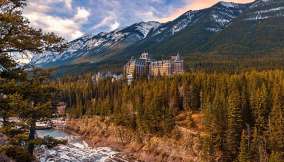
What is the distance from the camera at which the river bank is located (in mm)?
95562

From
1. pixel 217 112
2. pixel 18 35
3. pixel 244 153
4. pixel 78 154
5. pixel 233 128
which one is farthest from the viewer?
pixel 78 154

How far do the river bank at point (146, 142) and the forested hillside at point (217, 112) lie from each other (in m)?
2.44

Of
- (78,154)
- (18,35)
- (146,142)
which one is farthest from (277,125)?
(18,35)

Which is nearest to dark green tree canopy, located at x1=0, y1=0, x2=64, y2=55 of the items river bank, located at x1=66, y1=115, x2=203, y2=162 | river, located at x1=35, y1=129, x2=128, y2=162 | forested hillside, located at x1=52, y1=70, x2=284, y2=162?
forested hillside, located at x1=52, y1=70, x2=284, y2=162

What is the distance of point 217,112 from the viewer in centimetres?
9212

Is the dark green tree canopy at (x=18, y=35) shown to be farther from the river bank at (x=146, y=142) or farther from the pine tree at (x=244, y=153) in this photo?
the river bank at (x=146, y=142)

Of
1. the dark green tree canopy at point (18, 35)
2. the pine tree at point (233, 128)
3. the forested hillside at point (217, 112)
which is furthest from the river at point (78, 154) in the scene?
the dark green tree canopy at point (18, 35)

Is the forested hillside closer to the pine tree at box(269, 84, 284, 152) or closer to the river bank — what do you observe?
the pine tree at box(269, 84, 284, 152)

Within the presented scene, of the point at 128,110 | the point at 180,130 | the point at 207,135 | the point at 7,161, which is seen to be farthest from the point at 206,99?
A: the point at 7,161

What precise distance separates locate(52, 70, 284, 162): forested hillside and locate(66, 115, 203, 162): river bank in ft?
8.00

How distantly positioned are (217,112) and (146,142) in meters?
28.5

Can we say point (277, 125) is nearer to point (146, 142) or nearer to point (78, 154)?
point (146, 142)

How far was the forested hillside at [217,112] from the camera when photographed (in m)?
82.9

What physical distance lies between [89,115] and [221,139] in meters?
87.5
